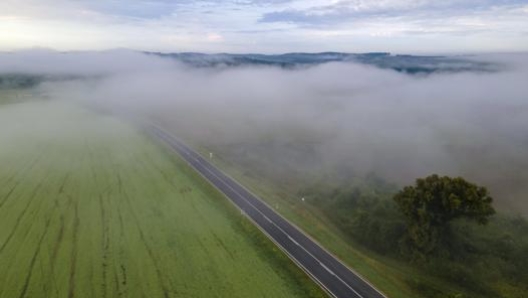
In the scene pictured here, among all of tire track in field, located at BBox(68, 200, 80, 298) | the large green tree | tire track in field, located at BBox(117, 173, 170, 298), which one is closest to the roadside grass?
the large green tree

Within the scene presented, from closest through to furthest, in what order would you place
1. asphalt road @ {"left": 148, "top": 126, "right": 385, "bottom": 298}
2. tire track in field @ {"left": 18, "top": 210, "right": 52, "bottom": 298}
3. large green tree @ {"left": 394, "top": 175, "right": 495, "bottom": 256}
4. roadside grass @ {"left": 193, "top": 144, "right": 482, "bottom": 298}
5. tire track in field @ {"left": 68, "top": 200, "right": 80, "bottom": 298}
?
tire track in field @ {"left": 18, "top": 210, "right": 52, "bottom": 298} < tire track in field @ {"left": 68, "top": 200, "right": 80, "bottom": 298} < asphalt road @ {"left": 148, "top": 126, "right": 385, "bottom": 298} < roadside grass @ {"left": 193, "top": 144, "right": 482, "bottom": 298} < large green tree @ {"left": 394, "top": 175, "right": 495, "bottom": 256}

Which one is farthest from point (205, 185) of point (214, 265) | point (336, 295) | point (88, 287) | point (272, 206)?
point (336, 295)

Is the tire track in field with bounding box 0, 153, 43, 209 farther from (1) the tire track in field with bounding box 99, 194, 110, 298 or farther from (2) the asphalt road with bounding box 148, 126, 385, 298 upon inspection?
(2) the asphalt road with bounding box 148, 126, 385, 298

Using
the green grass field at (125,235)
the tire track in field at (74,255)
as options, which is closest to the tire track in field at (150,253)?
the green grass field at (125,235)

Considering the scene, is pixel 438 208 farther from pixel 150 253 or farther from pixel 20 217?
pixel 20 217

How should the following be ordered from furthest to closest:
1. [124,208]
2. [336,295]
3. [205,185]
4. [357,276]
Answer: [205,185]
[124,208]
[357,276]
[336,295]

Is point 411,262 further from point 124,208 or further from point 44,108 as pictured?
point 44,108
